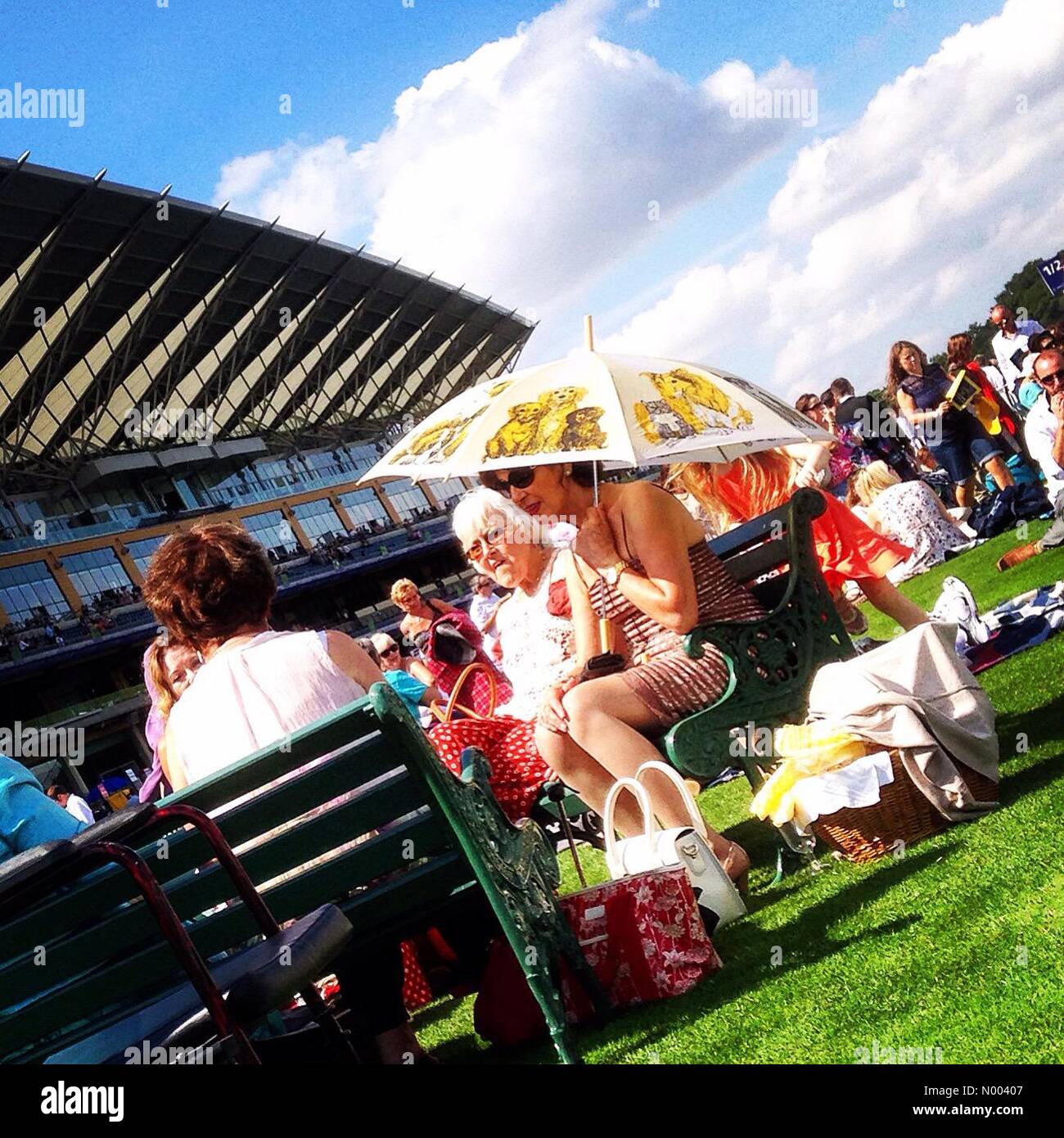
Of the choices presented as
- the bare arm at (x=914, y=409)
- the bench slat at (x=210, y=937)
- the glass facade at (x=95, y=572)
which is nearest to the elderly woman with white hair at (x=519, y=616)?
the bench slat at (x=210, y=937)

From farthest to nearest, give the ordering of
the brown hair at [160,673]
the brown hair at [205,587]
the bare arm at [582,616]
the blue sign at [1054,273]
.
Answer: the blue sign at [1054,273] < the brown hair at [160,673] < the bare arm at [582,616] < the brown hair at [205,587]

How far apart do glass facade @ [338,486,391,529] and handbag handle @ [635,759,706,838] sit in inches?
2539

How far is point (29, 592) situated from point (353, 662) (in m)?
49.0

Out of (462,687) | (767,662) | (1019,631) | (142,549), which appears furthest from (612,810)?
(142,549)

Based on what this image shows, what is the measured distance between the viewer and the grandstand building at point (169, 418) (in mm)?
44156

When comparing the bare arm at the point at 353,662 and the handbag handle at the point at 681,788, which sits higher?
the bare arm at the point at 353,662

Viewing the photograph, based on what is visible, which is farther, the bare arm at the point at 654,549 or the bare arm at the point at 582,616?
the bare arm at the point at 582,616

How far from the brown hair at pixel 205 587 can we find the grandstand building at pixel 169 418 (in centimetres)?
3898

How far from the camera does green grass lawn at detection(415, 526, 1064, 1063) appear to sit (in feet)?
7.89

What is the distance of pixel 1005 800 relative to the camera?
12.3ft

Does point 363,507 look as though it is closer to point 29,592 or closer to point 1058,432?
point 29,592

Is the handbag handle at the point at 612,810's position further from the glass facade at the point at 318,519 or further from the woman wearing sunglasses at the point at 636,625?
the glass facade at the point at 318,519

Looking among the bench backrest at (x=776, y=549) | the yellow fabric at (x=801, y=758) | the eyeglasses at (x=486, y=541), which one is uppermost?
the eyeglasses at (x=486, y=541)

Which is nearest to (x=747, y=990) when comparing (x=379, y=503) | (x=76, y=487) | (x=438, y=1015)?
(x=438, y=1015)
